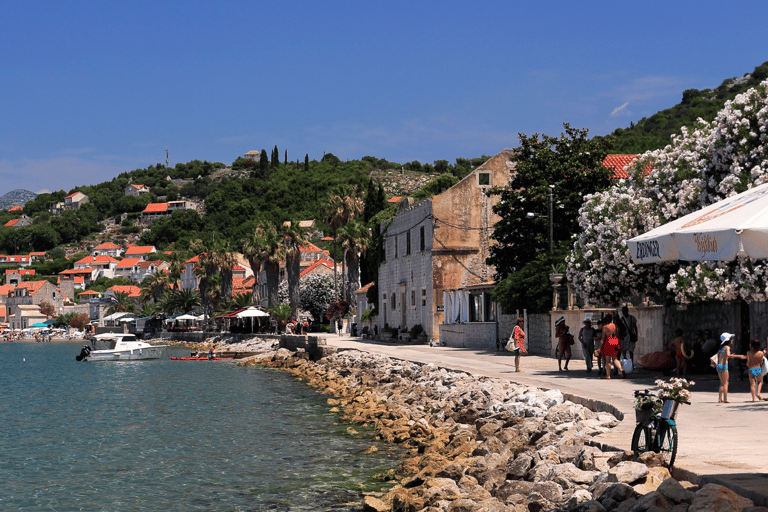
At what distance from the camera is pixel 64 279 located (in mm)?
188875

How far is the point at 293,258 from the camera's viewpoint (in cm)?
7369

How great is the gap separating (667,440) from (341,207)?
59.0m

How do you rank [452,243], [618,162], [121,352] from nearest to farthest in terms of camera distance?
1. [618,162]
2. [452,243]
3. [121,352]

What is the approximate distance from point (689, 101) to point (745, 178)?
91743 millimetres

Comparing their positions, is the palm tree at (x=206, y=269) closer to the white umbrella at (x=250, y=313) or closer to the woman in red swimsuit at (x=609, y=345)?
the white umbrella at (x=250, y=313)

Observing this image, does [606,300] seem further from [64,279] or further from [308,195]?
[64,279]

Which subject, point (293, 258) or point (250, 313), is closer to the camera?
point (250, 313)

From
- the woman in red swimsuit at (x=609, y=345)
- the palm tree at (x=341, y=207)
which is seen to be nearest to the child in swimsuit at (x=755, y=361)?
the woman in red swimsuit at (x=609, y=345)

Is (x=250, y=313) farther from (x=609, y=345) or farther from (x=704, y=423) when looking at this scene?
(x=704, y=423)

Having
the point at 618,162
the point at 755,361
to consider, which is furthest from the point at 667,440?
the point at 618,162

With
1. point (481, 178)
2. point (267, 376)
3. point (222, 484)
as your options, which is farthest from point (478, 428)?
point (481, 178)

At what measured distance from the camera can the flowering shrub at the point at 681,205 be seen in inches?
682

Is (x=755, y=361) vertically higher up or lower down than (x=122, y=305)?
lower down

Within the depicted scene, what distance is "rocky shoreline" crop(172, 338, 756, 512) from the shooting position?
9.01 m
